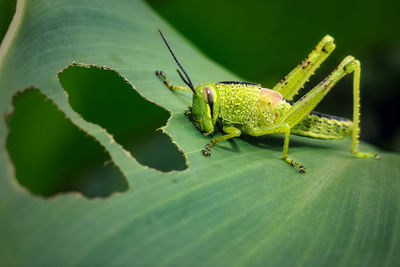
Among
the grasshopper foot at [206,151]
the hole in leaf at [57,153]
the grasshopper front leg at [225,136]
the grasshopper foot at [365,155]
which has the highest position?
the grasshopper foot at [206,151]

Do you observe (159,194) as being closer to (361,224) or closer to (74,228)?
(74,228)

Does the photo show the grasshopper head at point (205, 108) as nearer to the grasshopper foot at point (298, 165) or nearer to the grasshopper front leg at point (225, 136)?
the grasshopper front leg at point (225, 136)

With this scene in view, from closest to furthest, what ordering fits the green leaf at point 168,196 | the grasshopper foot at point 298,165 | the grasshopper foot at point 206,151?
the green leaf at point 168,196
the grasshopper foot at point 206,151
the grasshopper foot at point 298,165

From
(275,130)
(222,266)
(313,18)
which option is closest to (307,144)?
(275,130)

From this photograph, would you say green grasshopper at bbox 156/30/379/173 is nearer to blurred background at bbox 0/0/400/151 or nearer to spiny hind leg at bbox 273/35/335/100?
spiny hind leg at bbox 273/35/335/100

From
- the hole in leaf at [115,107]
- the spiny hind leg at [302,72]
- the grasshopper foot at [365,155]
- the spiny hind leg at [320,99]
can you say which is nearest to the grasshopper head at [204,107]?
the hole in leaf at [115,107]

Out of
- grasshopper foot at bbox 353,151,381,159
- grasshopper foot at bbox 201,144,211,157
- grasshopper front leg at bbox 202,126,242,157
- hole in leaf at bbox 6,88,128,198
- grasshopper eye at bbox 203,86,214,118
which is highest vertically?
grasshopper eye at bbox 203,86,214,118

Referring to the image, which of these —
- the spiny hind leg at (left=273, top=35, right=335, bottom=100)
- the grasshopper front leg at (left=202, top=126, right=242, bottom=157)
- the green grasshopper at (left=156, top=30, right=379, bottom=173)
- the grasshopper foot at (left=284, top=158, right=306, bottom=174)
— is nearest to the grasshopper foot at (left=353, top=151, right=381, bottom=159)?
the green grasshopper at (left=156, top=30, right=379, bottom=173)
